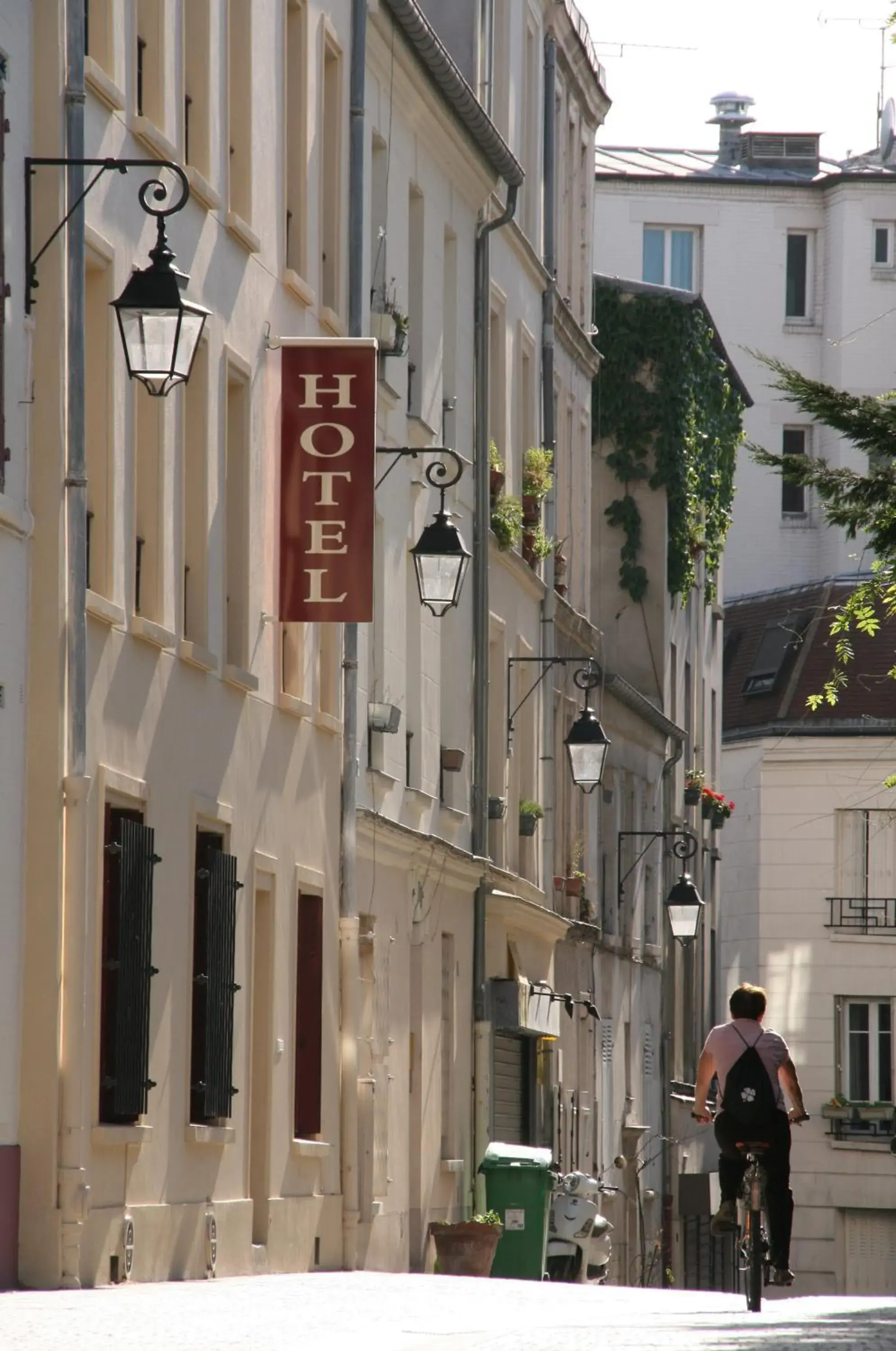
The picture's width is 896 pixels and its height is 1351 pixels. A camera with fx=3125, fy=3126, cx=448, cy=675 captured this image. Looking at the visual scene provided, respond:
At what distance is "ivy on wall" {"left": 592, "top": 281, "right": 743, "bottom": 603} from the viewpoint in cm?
4497

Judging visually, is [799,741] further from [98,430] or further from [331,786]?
[98,430]

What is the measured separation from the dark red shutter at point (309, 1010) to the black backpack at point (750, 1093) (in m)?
8.27

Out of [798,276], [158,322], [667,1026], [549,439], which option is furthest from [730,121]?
[158,322]

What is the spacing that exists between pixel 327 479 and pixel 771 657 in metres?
38.8

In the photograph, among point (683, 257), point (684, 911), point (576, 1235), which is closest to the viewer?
point (576, 1235)

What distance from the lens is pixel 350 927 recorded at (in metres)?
23.6

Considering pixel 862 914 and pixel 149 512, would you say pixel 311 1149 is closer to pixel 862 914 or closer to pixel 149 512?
pixel 149 512

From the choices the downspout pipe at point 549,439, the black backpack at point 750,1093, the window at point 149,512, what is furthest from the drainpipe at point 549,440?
the black backpack at point 750,1093

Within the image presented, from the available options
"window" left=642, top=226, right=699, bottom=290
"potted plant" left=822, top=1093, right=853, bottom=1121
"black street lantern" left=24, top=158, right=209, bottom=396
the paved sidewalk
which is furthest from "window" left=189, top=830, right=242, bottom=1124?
"window" left=642, top=226, right=699, bottom=290

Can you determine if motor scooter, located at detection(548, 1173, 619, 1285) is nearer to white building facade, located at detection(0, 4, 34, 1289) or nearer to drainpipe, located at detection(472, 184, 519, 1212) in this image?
drainpipe, located at detection(472, 184, 519, 1212)

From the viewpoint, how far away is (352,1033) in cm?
2384

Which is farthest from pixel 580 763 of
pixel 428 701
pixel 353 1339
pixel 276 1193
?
pixel 353 1339

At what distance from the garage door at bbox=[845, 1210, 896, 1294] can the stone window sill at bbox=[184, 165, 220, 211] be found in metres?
37.4

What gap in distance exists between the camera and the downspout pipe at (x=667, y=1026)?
45312 mm
